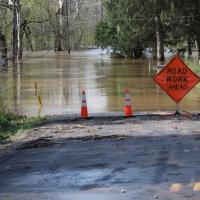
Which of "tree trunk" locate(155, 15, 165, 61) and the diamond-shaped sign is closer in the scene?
the diamond-shaped sign

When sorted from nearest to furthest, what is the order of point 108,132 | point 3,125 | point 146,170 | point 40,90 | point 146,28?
1. point 146,170
2. point 108,132
3. point 3,125
4. point 40,90
5. point 146,28

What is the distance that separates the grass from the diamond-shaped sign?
3.42 m

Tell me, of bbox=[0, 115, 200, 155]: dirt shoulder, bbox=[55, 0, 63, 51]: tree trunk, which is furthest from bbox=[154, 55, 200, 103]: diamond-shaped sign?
bbox=[55, 0, 63, 51]: tree trunk

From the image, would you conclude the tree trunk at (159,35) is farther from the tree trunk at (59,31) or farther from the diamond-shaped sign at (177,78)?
the tree trunk at (59,31)

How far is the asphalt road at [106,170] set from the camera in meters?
7.00

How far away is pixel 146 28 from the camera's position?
2291 inches

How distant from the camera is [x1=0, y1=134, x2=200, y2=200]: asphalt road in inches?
276

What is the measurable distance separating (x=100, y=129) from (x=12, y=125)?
9.85 ft

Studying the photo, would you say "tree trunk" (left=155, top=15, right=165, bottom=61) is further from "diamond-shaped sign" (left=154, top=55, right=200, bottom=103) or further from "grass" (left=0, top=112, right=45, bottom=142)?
"grass" (left=0, top=112, right=45, bottom=142)

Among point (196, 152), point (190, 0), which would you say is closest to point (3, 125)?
point (196, 152)

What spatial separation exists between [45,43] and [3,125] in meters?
120

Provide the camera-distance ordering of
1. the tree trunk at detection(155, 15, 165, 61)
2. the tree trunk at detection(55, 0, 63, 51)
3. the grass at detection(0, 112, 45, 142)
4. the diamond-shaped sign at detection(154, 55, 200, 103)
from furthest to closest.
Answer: the tree trunk at detection(55, 0, 63, 51), the tree trunk at detection(155, 15, 165, 61), the diamond-shaped sign at detection(154, 55, 200, 103), the grass at detection(0, 112, 45, 142)

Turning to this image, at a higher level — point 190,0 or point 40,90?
point 190,0

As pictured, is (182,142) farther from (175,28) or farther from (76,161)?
(175,28)
